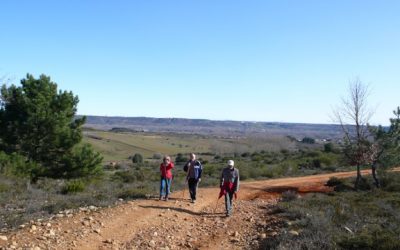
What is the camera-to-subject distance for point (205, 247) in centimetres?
1083

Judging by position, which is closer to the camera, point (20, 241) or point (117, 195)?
point (20, 241)

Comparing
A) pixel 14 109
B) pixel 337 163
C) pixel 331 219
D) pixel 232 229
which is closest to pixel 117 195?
pixel 232 229

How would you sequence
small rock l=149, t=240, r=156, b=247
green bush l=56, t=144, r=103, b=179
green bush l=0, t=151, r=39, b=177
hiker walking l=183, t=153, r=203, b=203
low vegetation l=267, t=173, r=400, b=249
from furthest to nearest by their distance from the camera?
green bush l=56, t=144, r=103, b=179, green bush l=0, t=151, r=39, b=177, hiker walking l=183, t=153, r=203, b=203, small rock l=149, t=240, r=156, b=247, low vegetation l=267, t=173, r=400, b=249

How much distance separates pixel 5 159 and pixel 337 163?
28.5m

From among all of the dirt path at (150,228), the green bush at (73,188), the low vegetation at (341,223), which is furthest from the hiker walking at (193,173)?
the green bush at (73,188)

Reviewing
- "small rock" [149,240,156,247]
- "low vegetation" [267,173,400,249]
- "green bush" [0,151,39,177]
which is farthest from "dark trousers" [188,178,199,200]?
"green bush" [0,151,39,177]

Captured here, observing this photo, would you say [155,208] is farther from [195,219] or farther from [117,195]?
[117,195]

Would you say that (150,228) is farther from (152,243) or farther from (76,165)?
(76,165)

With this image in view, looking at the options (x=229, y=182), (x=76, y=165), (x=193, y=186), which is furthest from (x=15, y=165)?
(x=229, y=182)

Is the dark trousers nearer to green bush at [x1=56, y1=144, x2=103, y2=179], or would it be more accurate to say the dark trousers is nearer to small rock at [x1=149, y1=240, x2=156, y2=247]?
small rock at [x1=149, y1=240, x2=156, y2=247]

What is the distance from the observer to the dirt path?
34.8 feet

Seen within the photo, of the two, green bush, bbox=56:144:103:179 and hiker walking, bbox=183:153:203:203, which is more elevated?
hiker walking, bbox=183:153:203:203

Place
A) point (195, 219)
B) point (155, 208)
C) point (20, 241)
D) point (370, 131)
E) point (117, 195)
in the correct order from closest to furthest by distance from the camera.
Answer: point (20, 241), point (195, 219), point (155, 208), point (117, 195), point (370, 131)

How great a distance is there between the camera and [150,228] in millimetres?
12016
